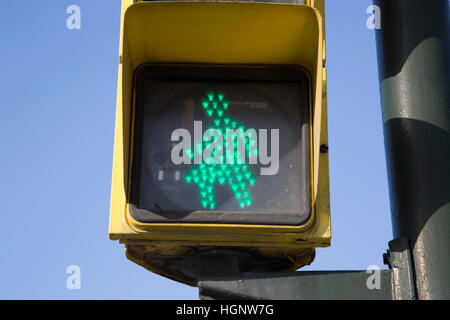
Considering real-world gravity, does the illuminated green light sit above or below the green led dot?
below

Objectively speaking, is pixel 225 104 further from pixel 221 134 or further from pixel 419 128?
pixel 419 128

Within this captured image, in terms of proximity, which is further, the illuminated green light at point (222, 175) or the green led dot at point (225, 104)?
the green led dot at point (225, 104)

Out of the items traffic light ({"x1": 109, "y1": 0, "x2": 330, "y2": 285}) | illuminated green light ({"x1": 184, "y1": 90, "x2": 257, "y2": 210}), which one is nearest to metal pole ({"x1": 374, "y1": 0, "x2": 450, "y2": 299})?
traffic light ({"x1": 109, "y1": 0, "x2": 330, "y2": 285})

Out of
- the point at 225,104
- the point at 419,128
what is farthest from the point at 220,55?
the point at 419,128

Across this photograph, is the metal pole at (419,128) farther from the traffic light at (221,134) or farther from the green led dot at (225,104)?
the green led dot at (225,104)

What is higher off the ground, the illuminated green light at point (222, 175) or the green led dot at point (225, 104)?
the green led dot at point (225, 104)

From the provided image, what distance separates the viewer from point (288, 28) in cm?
304

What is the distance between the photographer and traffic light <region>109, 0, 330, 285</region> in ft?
9.38

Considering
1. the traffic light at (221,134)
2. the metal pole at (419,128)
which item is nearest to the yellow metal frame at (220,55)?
the traffic light at (221,134)

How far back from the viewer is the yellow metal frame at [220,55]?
2.84 m

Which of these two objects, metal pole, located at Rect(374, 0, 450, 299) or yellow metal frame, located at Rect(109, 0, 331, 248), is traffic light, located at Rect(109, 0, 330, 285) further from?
metal pole, located at Rect(374, 0, 450, 299)

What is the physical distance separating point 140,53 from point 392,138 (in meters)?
0.89

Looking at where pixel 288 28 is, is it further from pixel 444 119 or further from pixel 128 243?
pixel 128 243

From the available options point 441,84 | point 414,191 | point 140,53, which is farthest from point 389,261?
point 140,53
